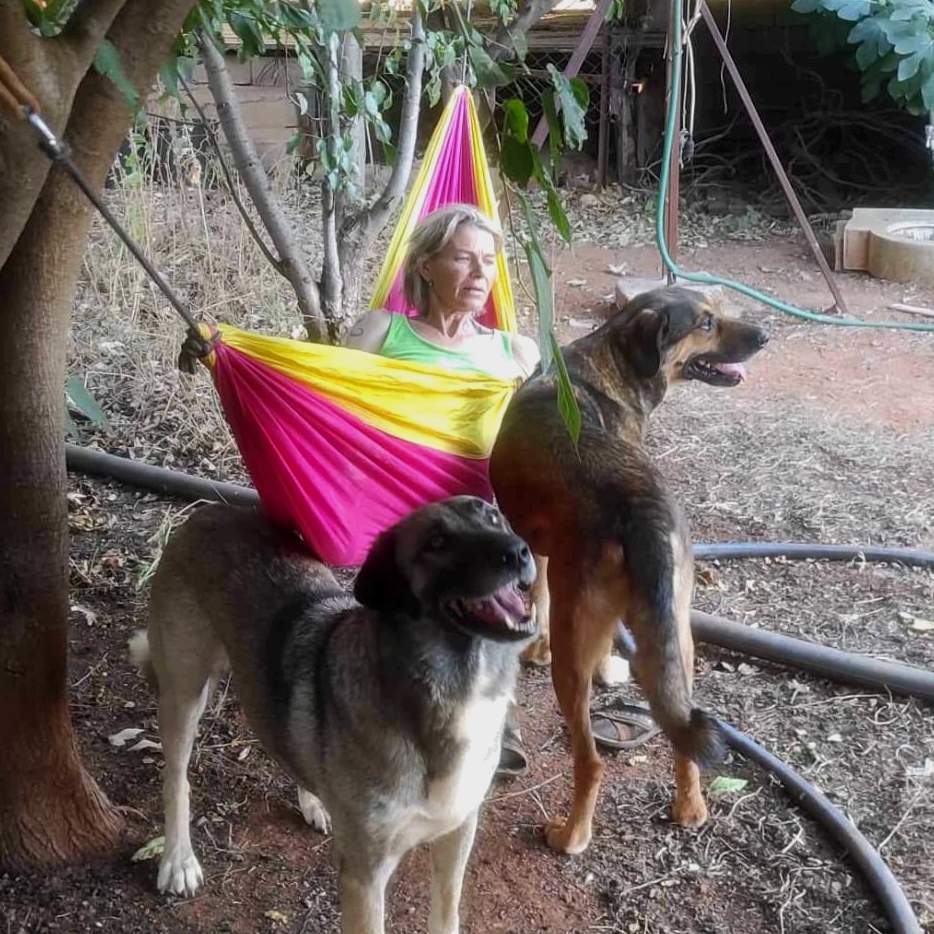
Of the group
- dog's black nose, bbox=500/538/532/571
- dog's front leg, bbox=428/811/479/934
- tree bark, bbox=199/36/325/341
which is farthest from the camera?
tree bark, bbox=199/36/325/341

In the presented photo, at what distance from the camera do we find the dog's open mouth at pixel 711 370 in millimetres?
3332

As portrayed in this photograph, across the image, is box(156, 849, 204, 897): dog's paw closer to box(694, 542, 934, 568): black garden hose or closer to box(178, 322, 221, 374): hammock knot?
box(178, 322, 221, 374): hammock knot

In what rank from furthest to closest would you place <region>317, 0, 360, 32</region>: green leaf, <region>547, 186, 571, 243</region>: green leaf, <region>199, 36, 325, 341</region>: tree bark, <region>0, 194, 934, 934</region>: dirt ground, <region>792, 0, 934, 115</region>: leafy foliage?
1. <region>792, 0, 934, 115</region>: leafy foliage
2. <region>199, 36, 325, 341</region>: tree bark
3. <region>0, 194, 934, 934</region>: dirt ground
4. <region>547, 186, 571, 243</region>: green leaf
5. <region>317, 0, 360, 32</region>: green leaf

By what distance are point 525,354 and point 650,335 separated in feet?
2.00

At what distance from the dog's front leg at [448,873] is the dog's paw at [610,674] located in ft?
3.95

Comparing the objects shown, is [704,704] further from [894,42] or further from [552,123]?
[894,42]

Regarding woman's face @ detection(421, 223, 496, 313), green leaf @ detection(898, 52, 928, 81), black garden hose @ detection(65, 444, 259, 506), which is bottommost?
black garden hose @ detection(65, 444, 259, 506)

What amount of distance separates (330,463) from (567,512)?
0.58 m

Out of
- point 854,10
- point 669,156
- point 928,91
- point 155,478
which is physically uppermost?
point 854,10

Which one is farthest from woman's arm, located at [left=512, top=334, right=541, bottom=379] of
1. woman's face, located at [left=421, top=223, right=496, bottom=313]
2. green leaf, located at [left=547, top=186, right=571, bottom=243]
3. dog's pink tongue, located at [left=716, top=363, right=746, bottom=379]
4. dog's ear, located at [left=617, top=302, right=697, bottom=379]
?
green leaf, located at [left=547, top=186, right=571, bottom=243]

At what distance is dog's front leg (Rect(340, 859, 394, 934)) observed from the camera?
2.16 m

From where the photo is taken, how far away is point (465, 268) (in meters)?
3.48

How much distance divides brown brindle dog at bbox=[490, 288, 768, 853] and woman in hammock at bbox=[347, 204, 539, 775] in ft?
1.26

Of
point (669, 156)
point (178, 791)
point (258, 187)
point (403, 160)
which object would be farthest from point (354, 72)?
point (178, 791)
